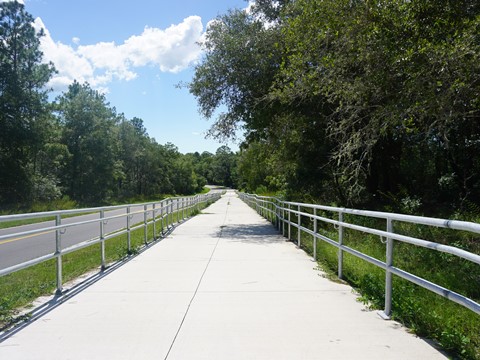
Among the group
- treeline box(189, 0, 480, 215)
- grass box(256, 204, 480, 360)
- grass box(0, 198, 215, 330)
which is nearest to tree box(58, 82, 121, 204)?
treeline box(189, 0, 480, 215)

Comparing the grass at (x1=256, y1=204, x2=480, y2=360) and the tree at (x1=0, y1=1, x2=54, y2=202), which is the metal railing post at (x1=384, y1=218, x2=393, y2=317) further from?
the tree at (x1=0, y1=1, x2=54, y2=202)

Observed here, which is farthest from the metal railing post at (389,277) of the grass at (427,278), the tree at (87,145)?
the tree at (87,145)

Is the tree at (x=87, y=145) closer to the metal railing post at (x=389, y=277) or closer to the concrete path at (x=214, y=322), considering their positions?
the concrete path at (x=214, y=322)

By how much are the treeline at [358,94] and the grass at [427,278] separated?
2.33 meters

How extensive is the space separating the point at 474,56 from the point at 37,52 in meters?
40.8

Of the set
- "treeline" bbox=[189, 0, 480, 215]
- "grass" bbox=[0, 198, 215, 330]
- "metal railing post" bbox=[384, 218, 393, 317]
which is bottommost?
"grass" bbox=[0, 198, 215, 330]

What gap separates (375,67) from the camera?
326 inches

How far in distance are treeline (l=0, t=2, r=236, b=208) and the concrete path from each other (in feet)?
106

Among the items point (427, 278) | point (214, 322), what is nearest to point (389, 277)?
point (214, 322)

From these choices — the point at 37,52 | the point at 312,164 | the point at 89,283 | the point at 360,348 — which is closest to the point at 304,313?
the point at 360,348

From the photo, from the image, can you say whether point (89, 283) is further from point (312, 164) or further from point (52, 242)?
point (312, 164)

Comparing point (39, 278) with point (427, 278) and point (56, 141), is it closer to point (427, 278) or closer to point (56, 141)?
point (427, 278)

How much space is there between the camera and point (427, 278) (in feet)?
22.7

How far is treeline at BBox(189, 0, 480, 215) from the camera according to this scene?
734 centimetres
